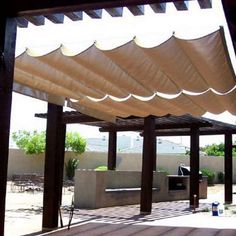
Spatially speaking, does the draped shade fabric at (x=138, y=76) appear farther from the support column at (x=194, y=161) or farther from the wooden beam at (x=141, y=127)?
the support column at (x=194, y=161)

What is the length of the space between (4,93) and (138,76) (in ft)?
12.4

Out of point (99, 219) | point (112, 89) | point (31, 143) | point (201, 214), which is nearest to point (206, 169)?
point (31, 143)

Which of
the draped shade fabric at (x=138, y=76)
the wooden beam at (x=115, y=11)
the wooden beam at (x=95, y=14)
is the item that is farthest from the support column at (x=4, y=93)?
the draped shade fabric at (x=138, y=76)

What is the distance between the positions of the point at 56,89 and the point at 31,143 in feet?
69.1

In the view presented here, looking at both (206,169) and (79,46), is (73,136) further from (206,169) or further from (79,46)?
(79,46)

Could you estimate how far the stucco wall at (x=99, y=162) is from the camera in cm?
2892

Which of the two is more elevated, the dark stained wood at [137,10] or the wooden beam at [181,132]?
the wooden beam at [181,132]

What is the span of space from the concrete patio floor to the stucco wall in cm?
1417

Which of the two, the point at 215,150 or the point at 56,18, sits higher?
the point at 215,150

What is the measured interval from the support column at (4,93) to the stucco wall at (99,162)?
25.2 m

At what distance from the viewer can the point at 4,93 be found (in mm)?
3945

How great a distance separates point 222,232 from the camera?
9.92 meters

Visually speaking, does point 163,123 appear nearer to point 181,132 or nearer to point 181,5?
point 181,132

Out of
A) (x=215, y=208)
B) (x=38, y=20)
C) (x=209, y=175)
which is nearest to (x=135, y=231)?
(x=215, y=208)
